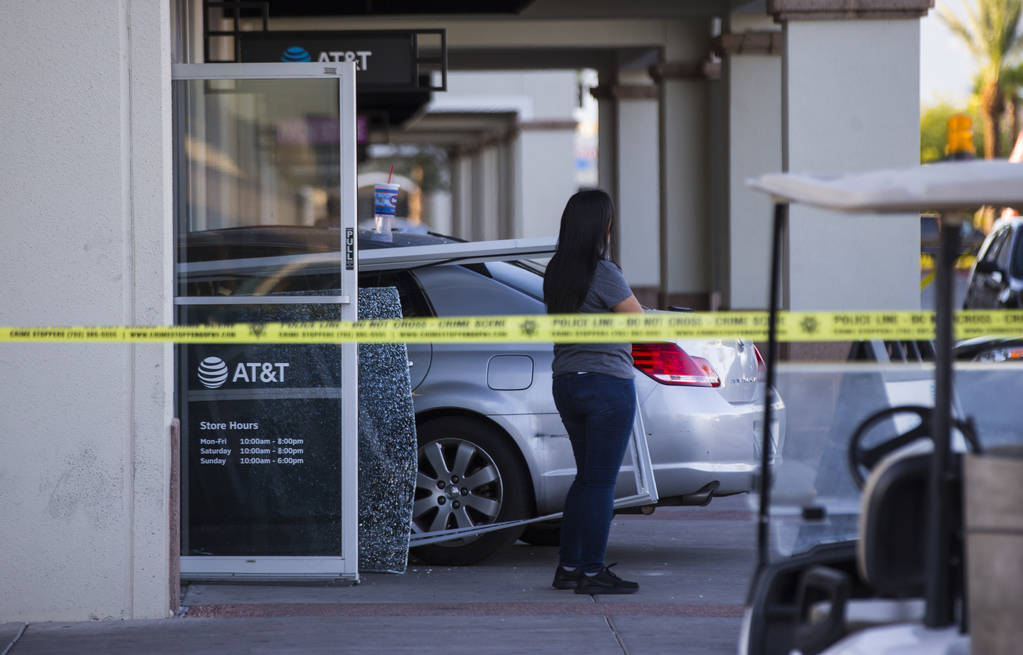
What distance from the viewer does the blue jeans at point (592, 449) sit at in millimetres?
6203

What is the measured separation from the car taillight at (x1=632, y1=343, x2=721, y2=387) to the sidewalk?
1005 millimetres

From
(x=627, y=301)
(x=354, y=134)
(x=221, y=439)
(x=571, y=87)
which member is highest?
(x=571, y=87)

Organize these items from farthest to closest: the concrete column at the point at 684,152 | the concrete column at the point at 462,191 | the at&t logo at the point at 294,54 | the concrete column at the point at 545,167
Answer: the concrete column at the point at 462,191, the concrete column at the point at 545,167, the concrete column at the point at 684,152, the at&t logo at the point at 294,54

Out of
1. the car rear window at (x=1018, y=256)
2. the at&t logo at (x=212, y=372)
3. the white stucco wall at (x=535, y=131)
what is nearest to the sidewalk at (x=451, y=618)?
the at&t logo at (x=212, y=372)

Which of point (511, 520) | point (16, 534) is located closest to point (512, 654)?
point (511, 520)

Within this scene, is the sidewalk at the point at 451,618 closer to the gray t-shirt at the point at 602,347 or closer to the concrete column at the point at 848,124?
the gray t-shirt at the point at 602,347

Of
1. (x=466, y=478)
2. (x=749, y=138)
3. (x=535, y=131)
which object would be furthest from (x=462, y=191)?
(x=466, y=478)

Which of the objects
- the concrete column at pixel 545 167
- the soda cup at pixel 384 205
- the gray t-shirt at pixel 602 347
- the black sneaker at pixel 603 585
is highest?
the concrete column at pixel 545 167

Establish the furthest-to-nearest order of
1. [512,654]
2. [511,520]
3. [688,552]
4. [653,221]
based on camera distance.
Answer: [653,221]
[688,552]
[511,520]
[512,654]

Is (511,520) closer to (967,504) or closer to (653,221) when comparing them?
(967,504)

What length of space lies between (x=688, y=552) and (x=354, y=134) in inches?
120

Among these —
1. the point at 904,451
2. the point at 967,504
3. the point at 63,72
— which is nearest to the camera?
the point at 967,504

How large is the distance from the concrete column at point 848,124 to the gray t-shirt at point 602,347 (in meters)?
5.29

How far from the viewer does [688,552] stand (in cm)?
765
